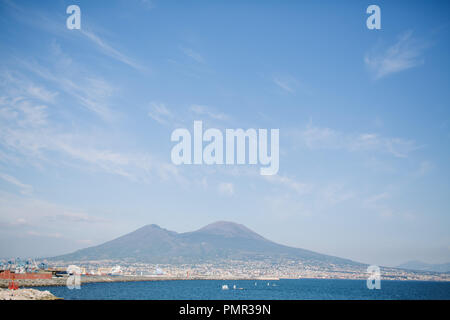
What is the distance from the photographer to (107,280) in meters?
152

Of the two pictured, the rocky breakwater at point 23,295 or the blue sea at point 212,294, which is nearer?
the rocky breakwater at point 23,295

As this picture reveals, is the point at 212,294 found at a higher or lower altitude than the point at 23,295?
lower

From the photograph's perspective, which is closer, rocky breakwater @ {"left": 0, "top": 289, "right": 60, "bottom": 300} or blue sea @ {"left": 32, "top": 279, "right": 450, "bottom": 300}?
rocky breakwater @ {"left": 0, "top": 289, "right": 60, "bottom": 300}

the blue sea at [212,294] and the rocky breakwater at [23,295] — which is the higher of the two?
the rocky breakwater at [23,295]

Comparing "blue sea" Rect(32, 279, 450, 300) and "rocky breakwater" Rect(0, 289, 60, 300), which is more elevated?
"rocky breakwater" Rect(0, 289, 60, 300)

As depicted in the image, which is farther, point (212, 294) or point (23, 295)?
point (212, 294)

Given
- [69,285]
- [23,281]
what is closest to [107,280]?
[69,285]
